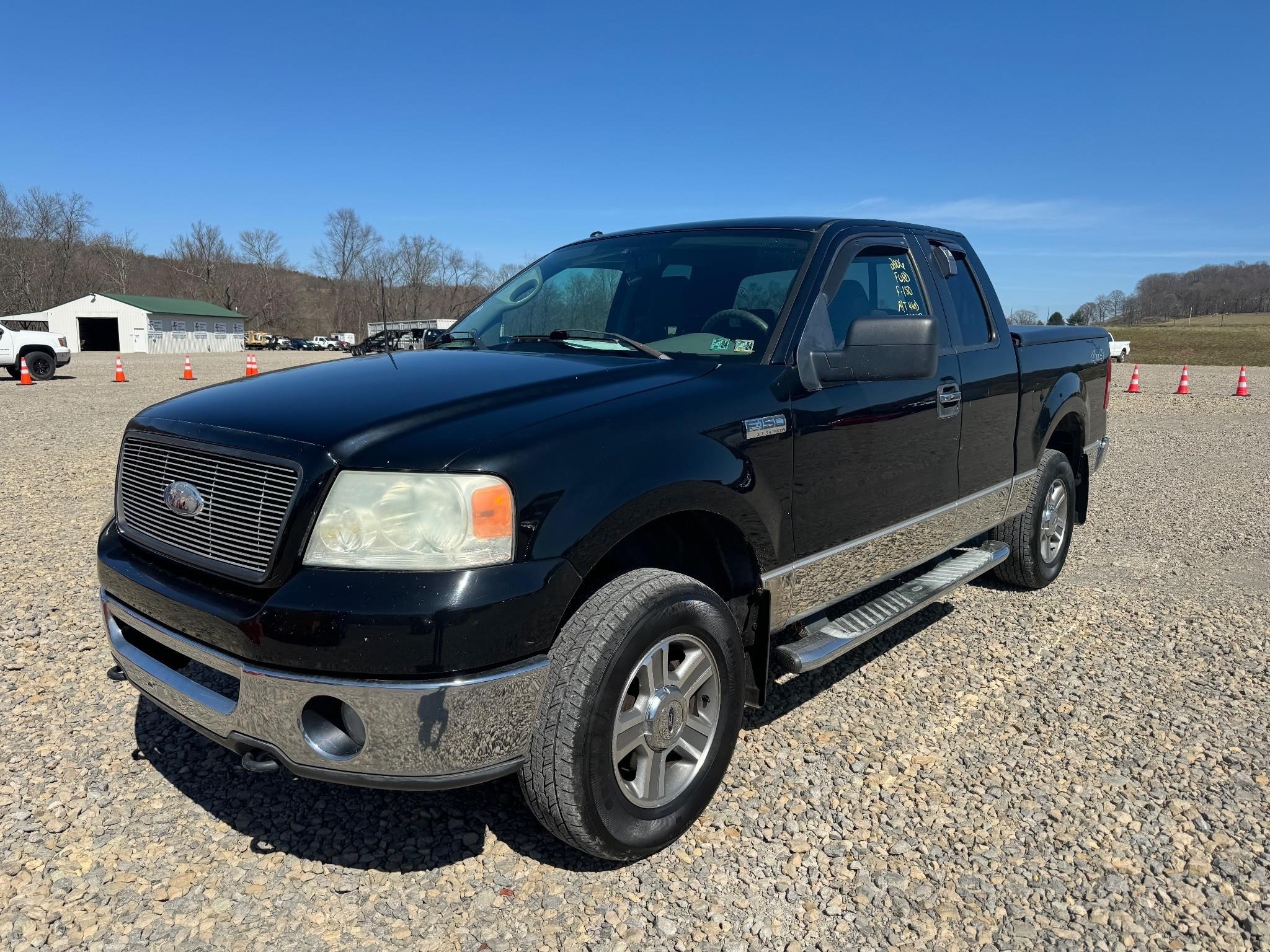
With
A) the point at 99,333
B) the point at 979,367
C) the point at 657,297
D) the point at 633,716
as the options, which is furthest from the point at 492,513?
the point at 99,333

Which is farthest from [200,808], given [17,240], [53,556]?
[17,240]

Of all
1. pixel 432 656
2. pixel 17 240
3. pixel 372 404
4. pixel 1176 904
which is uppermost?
pixel 17 240

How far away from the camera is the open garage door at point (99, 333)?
70.2 meters

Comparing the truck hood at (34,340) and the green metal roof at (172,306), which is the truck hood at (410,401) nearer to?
the truck hood at (34,340)

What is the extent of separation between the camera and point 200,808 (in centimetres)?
291

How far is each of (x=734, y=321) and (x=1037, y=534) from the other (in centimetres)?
282

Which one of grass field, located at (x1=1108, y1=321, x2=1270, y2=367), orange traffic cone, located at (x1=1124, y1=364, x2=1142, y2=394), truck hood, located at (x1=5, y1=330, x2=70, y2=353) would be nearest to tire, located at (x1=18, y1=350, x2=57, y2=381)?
truck hood, located at (x1=5, y1=330, x2=70, y2=353)

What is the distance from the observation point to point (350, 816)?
2.91m

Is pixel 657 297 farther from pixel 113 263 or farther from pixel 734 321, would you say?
pixel 113 263

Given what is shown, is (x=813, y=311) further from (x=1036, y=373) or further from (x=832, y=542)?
(x=1036, y=373)

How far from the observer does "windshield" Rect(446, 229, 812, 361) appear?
326cm

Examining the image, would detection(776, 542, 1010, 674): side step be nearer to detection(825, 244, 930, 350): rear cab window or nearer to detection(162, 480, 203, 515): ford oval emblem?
detection(825, 244, 930, 350): rear cab window

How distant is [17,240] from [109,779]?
103 m

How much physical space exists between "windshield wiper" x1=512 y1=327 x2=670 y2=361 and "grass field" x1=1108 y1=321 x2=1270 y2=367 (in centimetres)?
4733
